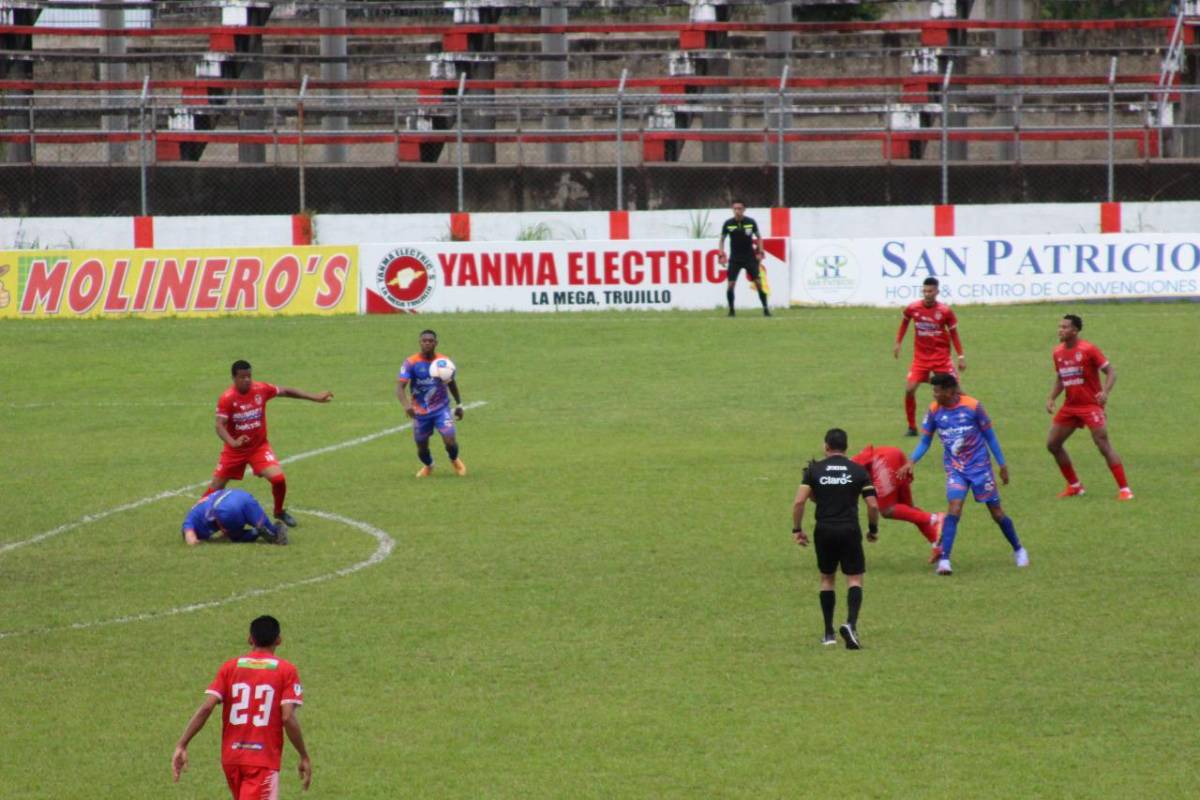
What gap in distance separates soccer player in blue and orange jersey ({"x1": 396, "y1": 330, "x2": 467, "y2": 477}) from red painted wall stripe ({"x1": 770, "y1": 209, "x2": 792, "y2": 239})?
1689cm

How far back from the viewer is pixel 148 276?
3438 cm

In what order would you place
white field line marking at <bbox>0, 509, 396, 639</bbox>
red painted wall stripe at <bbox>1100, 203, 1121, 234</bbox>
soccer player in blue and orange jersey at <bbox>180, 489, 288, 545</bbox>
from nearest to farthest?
white field line marking at <bbox>0, 509, 396, 639</bbox>, soccer player in blue and orange jersey at <bbox>180, 489, 288, 545</bbox>, red painted wall stripe at <bbox>1100, 203, 1121, 234</bbox>

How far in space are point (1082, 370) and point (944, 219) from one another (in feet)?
58.7

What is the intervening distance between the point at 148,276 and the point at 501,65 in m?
14.8

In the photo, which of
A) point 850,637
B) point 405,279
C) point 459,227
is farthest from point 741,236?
point 850,637

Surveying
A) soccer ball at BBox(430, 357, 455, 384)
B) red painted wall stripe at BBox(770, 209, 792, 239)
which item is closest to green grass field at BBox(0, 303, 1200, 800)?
soccer ball at BBox(430, 357, 455, 384)

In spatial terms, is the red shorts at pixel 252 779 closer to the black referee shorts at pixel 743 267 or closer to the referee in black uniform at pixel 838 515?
the referee in black uniform at pixel 838 515

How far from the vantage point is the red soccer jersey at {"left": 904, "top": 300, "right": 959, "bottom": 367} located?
2202cm

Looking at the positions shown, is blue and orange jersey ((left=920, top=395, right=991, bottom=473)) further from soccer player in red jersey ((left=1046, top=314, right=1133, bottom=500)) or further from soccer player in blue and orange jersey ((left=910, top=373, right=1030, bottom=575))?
soccer player in red jersey ((left=1046, top=314, right=1133, bottom=500))

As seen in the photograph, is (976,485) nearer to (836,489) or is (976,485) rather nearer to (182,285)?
(836,489)

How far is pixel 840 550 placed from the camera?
12.5 m

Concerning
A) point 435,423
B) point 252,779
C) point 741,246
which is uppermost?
point 741,246

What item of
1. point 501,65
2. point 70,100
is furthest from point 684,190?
point 70,100

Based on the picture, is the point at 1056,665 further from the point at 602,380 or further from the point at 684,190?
the point at 684,190
